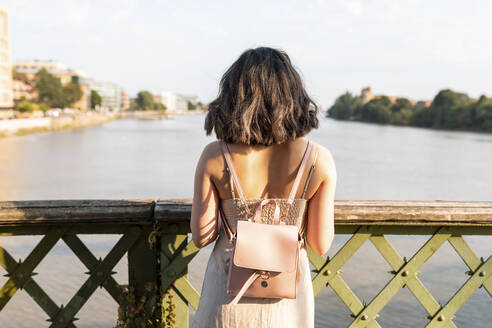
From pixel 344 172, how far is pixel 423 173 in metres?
5.36

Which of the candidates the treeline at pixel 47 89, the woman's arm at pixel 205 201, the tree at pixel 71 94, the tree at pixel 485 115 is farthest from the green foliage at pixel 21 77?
the woman's arm at pixel 205 201

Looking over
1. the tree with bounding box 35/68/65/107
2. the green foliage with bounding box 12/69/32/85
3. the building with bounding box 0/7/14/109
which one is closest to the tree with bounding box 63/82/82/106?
the tree with bounding box 35/68/65/107

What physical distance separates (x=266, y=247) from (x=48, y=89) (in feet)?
382

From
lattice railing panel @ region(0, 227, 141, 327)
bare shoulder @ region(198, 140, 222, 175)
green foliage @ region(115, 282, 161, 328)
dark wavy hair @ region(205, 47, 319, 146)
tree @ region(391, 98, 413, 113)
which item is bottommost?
tree @ region(391, 98, 413, 113)

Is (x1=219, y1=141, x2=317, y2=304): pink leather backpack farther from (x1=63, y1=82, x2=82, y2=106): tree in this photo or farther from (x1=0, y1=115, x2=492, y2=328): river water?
(x1=63, y1=82, x2=82, y2=106): tree

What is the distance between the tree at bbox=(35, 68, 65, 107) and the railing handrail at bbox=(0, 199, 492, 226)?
115222 mm

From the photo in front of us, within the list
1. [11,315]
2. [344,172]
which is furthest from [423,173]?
[11,315]

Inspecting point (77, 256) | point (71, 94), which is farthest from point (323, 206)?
point (71, 94)

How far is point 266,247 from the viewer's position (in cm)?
147

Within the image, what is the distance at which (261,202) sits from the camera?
1.48 meters

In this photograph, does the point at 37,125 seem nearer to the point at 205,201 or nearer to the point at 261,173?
the point at 205,201

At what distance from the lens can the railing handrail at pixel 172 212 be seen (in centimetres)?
192

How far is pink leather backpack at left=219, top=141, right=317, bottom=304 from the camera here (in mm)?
1471

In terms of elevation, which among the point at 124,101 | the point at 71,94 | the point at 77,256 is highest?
the point at 77,256
